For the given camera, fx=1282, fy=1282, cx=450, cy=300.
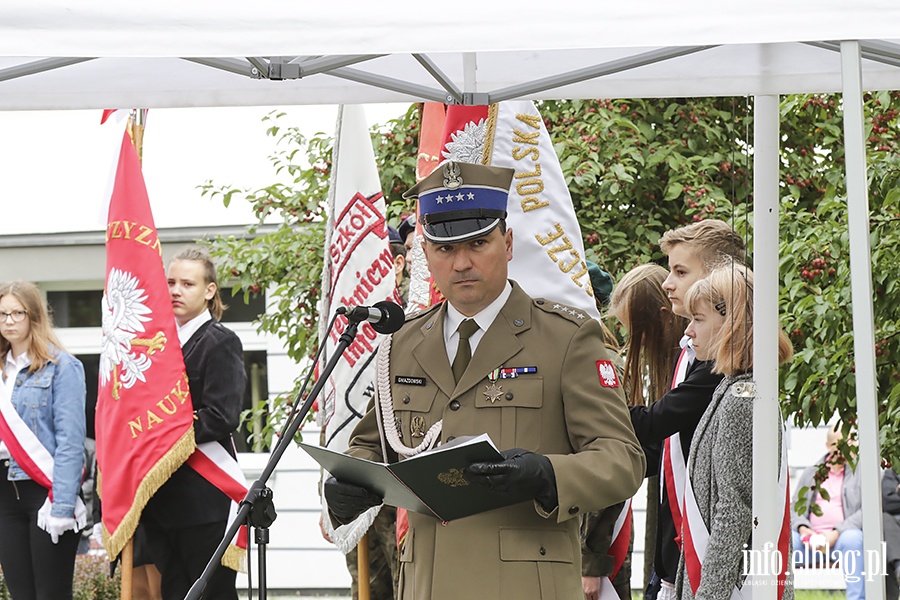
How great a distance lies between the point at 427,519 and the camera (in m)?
3.11

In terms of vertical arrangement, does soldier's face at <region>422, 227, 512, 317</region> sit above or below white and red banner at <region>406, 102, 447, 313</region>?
below

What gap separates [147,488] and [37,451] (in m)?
1.05

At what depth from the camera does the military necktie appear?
3.16m

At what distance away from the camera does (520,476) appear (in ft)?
8.89

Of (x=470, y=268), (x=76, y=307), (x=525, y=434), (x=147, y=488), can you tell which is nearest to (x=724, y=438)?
(x=525, y=434)

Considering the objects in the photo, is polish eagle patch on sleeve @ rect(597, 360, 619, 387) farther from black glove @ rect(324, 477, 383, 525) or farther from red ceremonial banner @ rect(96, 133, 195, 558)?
red ceremonial banner @ rect(96, 133, 195, 558)

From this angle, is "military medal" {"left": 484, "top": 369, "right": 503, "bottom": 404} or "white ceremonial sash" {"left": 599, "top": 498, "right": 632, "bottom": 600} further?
"white ceremonial sash" {"left": 599, "top": 498, "right": 632, "bottom": 600}

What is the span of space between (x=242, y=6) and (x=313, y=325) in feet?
16.0

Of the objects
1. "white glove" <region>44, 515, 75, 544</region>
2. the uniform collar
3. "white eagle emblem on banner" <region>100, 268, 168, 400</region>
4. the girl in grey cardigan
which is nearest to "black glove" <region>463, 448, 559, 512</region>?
the girl in grey cardigan

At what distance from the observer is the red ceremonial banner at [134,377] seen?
5.61 m

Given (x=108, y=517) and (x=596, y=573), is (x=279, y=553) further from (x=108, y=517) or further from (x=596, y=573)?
(x=596, y=573)

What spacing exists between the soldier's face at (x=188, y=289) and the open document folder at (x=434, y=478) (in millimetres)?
3162

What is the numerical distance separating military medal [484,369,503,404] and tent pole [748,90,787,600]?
0.97 metres

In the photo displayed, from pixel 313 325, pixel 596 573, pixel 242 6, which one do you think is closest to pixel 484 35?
pixel 242 6
